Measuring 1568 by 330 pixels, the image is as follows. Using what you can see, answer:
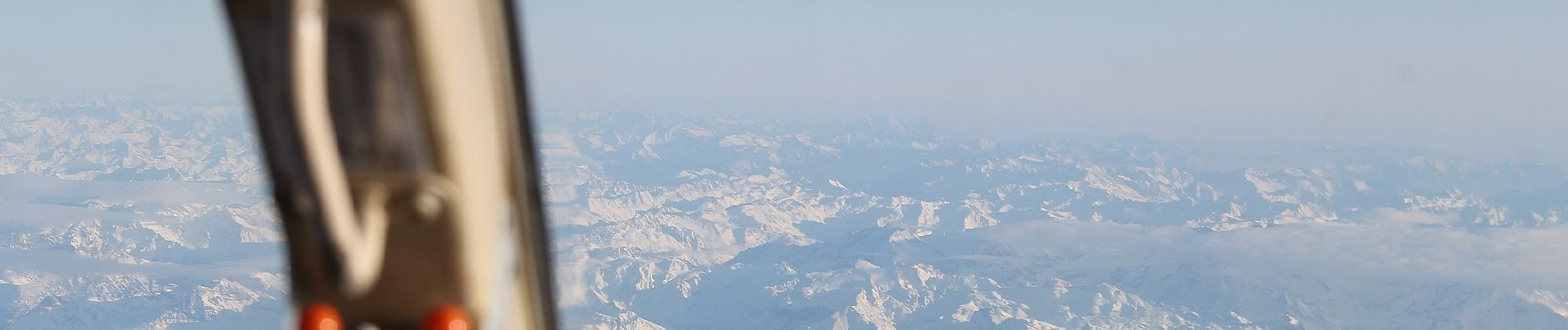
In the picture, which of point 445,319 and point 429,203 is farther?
point 445,319

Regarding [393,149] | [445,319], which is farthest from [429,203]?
[445,319]

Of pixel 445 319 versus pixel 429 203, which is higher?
pixel 429 203

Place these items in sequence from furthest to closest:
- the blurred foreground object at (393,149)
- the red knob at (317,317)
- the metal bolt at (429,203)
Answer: the red knob at (317,317) → the metal bolt at (429,203) → the blurred foreground object at (393,149)

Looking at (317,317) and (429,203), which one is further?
(317,317)

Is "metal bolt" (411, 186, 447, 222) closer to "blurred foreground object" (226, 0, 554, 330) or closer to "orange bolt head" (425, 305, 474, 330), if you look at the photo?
"blurred foreground object" (226, 0, 554, 330)

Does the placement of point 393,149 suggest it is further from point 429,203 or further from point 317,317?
point 317,317

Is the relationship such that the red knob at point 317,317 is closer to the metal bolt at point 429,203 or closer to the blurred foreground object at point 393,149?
the blurred foreground object at point 393,149

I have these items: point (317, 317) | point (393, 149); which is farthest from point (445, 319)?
point (393, 149)

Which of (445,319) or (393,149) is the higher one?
(393,149)

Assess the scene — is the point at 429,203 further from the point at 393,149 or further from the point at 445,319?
the point at 445,319

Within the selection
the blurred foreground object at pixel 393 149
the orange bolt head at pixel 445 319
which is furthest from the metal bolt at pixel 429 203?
the orange bolt head at pixel 445 319
